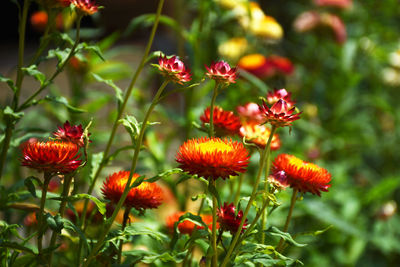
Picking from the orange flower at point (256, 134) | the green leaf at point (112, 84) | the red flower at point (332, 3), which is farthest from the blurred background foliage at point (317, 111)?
the orange flower at point (256, 134)

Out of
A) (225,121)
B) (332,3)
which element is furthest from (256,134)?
(332,3)

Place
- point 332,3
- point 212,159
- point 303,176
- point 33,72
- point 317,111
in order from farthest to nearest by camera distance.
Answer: point 332,3 < point 317,111 < point 33,72 < point 303,176 < point 212,159

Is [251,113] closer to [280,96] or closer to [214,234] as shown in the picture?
[280,96]

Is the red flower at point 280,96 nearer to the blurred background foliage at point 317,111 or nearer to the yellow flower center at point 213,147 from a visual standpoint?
the yellow flower center at point 213,147

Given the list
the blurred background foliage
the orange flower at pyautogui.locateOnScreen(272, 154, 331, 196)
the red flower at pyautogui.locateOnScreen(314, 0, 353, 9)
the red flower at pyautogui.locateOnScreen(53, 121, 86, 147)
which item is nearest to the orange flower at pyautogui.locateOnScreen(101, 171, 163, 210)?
the red flower at pyautogui.locateOnScreen(53, 121, 86, 147)

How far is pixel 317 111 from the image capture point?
2.29m

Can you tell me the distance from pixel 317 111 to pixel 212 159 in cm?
172

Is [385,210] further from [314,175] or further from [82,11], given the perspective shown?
[82,11]

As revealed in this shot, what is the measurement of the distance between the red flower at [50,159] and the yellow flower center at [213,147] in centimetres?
17

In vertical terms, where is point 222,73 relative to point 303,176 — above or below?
above

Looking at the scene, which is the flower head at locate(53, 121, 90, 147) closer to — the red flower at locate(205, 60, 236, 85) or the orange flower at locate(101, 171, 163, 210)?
the orange flower at locate(101, 171, 163, 210)

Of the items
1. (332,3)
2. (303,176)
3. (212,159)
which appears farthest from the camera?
(332,3)

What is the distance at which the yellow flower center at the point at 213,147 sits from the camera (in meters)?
0.68

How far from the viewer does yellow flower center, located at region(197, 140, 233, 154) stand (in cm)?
68
